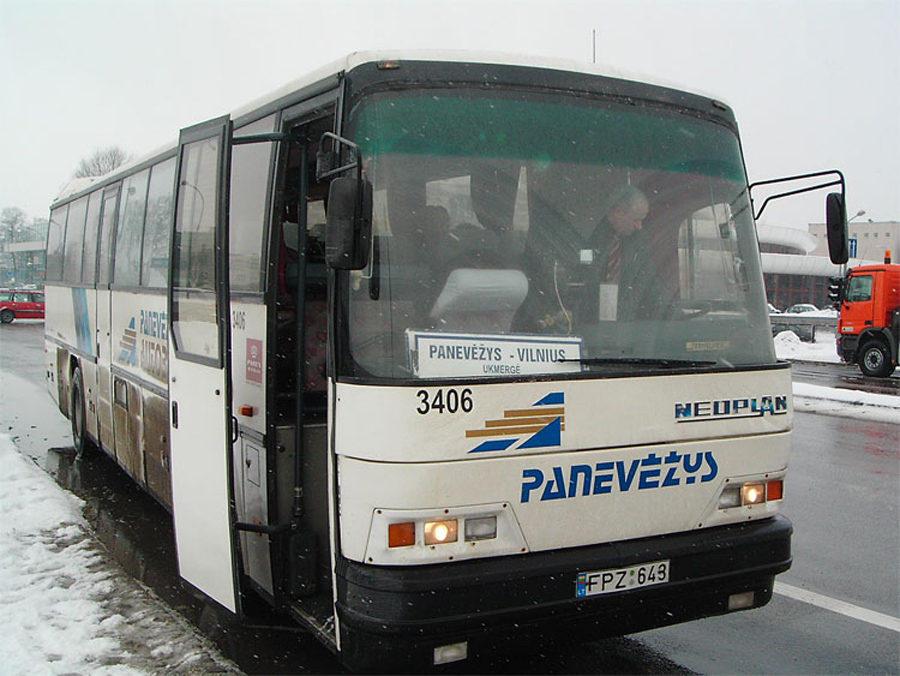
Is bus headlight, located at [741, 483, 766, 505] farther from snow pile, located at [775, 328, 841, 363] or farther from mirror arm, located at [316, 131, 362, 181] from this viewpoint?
snow pile, located at [775, 328, 841, 363]

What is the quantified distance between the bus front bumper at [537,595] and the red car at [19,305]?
39125 millimetres

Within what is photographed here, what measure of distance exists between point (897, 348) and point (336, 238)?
21.6 metres

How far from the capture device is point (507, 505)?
12.1 ft

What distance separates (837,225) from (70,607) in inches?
201

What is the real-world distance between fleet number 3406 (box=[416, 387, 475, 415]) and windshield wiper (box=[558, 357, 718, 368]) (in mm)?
519

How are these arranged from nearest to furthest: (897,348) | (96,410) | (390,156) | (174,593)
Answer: (390,156) < (174,593) < (96,410) < (897,348)

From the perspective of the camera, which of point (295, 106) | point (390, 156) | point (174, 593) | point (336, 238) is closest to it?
point (336, 238)

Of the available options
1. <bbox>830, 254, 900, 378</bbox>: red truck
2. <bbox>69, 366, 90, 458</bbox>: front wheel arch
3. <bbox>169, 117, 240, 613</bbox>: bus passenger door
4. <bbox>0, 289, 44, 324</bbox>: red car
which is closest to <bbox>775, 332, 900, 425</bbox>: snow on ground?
<bbox>830, 254, 900, 378</bbox>: red truck

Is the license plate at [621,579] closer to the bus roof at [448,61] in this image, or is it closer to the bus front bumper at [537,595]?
the bus front bumper at [537,595]

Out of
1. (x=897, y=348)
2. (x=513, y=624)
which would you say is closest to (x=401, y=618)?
(x=513, y=624)

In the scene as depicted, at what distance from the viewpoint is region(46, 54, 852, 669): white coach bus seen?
357cm

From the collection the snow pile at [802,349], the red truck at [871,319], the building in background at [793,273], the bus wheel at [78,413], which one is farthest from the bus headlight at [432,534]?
the building in background at [793,273]

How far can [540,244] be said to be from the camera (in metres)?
3.93

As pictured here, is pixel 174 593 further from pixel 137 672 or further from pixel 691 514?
pixel 691 514
